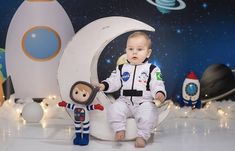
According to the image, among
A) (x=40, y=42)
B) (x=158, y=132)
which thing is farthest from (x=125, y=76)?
(x=40, y=42)

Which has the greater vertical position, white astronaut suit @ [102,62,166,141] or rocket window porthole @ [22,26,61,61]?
rocket window porthole @ [22,26,61,61]

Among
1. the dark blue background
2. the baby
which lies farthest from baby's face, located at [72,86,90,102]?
the dark blue background

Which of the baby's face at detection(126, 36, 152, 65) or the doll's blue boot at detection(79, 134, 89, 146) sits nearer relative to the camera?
the doll's blue boot at detection(79, 134, 89, 146)

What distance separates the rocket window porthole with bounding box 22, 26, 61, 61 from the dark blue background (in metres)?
0.25

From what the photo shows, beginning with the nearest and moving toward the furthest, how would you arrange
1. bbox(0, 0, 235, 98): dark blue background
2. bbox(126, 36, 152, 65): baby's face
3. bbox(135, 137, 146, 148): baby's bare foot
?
bbox(135, 137, 146, 148): baby's bare foot < bbox(126, 36, 152, 65): baby's face < bbox(0, 0, 235, 98): dark blue background

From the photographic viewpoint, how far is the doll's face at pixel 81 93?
105 inches

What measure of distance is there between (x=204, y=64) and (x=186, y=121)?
28.6 inches

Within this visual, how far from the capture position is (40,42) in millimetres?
3729

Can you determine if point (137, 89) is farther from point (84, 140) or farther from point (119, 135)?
point (84, 140)

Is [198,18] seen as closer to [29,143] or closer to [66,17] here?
[66,17]

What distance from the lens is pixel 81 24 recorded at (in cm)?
389

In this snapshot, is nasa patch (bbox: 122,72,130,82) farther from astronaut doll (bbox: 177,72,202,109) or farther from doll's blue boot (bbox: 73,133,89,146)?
astronaut doll (bbox: 177,72,202,109)

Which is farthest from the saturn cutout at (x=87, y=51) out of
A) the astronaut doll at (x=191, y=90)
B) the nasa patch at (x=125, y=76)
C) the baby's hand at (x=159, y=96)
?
the astronaut doll at (x=191, y=90)

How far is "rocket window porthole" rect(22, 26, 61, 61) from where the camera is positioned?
12.3ft
